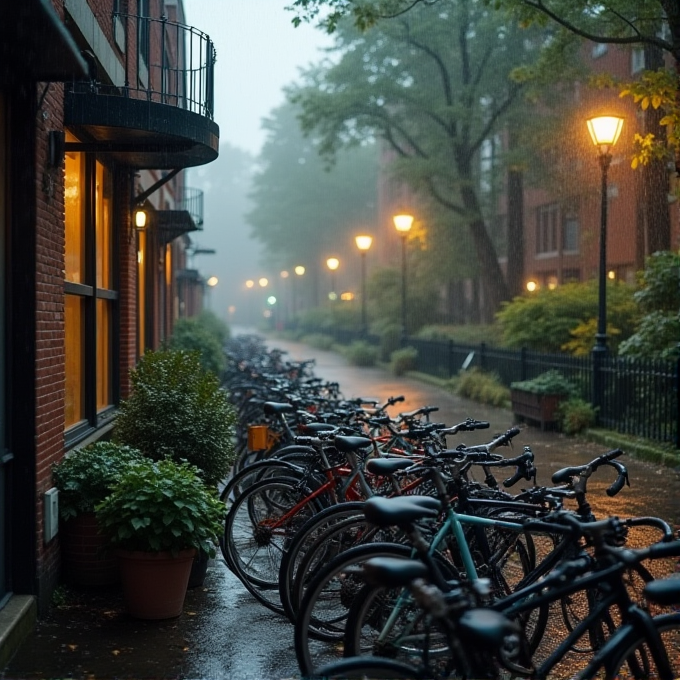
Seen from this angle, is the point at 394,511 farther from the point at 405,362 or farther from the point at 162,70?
the point at 405,362

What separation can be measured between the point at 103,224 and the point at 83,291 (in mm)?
1948

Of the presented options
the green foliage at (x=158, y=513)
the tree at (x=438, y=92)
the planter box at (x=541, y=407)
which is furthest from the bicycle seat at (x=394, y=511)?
the tree at (x=438, y=92)

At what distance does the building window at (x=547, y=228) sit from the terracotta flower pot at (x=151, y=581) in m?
31.0

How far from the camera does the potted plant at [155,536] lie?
5.78 m

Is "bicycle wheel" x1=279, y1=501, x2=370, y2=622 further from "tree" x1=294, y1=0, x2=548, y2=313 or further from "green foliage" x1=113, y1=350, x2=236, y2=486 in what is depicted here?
"tree" x1=294, y1=0, x2=548, y2=313

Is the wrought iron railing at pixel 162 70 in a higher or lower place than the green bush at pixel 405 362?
higher

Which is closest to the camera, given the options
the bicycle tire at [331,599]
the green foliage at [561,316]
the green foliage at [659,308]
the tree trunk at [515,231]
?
the bicycle tire at [331,599]

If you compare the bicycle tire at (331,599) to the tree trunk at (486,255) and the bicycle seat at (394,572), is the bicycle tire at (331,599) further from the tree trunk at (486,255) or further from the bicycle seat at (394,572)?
the tree trunk at (486,255)

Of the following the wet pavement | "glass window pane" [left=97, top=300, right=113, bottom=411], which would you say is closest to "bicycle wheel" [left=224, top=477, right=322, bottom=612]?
the wet pavement

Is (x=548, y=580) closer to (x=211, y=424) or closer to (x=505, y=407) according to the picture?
(x=211, y=424)

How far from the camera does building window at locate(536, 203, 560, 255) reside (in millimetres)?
35625

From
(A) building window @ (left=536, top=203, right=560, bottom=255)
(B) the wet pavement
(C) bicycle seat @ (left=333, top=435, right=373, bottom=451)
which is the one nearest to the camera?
(B) the wet pavement

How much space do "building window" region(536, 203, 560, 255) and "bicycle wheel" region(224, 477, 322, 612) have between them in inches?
1183

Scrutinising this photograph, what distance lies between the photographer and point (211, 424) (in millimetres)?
7973
